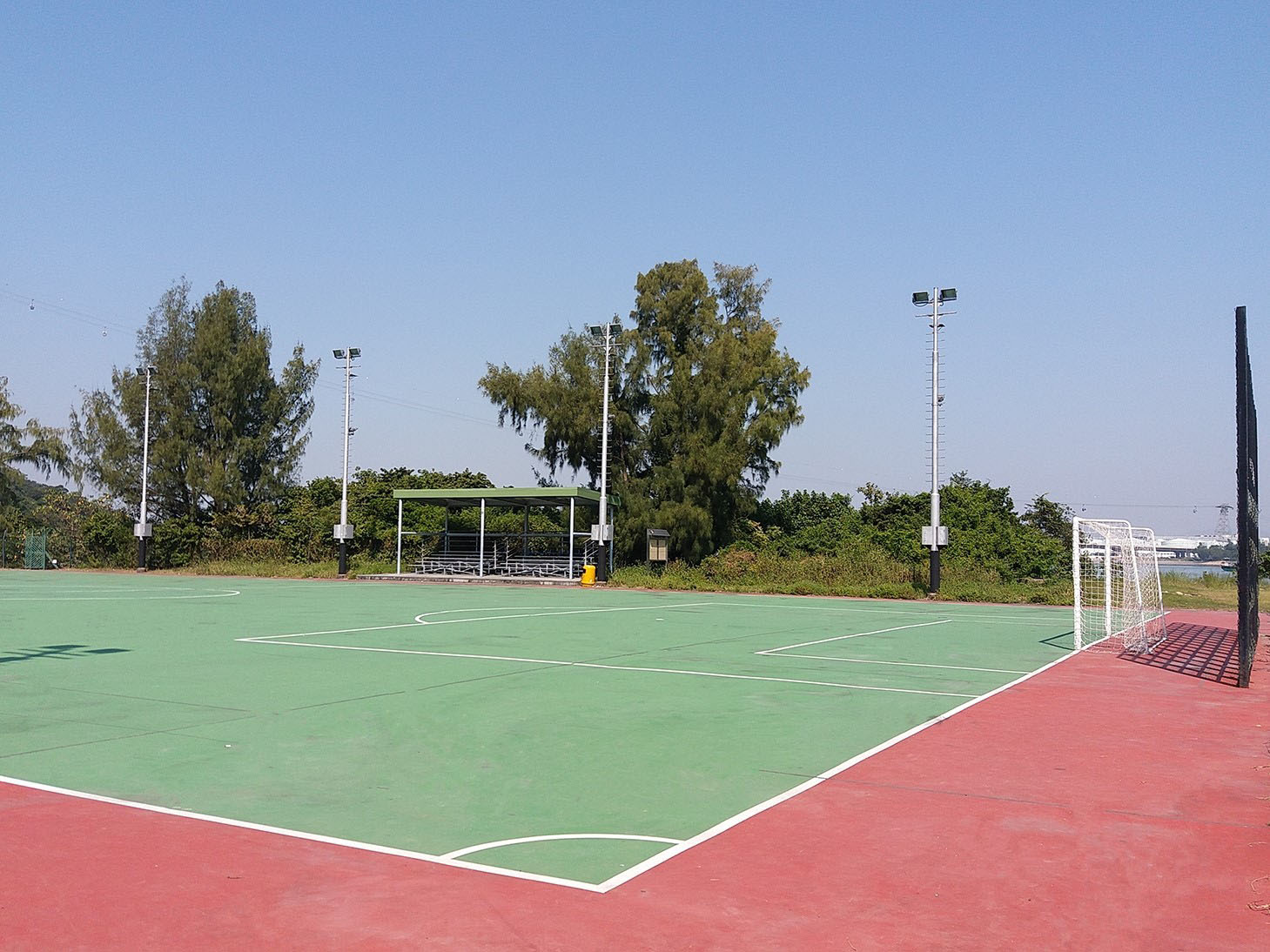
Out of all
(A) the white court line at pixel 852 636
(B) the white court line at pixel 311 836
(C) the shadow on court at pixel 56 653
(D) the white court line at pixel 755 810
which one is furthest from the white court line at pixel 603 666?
(B) the white court line at pixel 311 836

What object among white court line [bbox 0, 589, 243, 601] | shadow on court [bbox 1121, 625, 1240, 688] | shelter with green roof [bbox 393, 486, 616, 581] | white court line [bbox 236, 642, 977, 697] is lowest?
shadow on court [bbox 1121, 625, 1240, 688]

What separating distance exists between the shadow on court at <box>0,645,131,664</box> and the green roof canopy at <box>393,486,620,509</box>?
24363mm

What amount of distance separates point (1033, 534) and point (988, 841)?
122 ft

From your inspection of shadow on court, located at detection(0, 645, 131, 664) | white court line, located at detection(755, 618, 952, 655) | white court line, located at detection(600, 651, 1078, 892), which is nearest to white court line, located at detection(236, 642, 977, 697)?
white court line, located at detection(600, 651, 1078, 892)

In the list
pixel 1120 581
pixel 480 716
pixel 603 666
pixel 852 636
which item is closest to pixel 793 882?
pixel 480 716

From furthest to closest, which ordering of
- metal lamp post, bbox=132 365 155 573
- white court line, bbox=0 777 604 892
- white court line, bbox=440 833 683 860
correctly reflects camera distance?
metal lamp post, bbox=132 365 155 573
white court line, bbox=440 833 683 860
white court line, bbox=0 777 604 892

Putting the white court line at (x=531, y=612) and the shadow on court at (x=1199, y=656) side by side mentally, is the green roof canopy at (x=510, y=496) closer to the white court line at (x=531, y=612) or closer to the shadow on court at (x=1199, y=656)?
the white court line at (x=531, y=612)

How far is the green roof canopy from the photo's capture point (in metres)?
40.6

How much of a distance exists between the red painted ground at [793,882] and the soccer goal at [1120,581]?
11.5 meters

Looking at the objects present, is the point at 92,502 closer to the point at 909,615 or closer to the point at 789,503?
the point at 789,503

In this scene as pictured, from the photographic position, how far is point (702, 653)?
54.1 ft

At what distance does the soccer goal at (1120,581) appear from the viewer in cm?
1922

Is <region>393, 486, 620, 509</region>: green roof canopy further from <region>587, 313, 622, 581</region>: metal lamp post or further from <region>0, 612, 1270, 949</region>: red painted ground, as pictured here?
<region>0, 612, 1270, 949</region>: red painted ground

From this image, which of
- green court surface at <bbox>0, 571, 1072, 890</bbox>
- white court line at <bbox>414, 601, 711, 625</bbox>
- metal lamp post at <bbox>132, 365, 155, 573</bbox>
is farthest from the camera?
metal lamp post at <bbox>132, 365, 155, 573</bbox>
